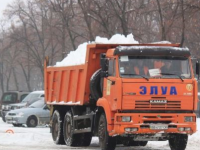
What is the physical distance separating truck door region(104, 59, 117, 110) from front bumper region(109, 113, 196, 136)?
1.41 ft

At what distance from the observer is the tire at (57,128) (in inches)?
830

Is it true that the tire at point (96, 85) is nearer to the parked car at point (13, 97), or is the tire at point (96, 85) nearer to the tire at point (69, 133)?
the tire at point (69, 133)

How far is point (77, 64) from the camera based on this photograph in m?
19.5

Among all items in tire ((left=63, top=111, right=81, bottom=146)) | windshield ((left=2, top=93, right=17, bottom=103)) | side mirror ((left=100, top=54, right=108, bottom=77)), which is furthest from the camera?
windshield ((left=2, top=93, right=17, bottom=103))

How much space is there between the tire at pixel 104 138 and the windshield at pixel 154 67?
151cm

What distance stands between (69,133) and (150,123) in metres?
4.62

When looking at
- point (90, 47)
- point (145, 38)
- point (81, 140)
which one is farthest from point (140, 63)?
point (145, 38)

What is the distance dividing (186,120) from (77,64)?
4348 millimetres

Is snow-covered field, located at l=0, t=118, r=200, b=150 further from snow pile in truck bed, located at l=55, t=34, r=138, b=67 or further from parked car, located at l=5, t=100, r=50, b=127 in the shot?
parked car, located at l=5, t=100, r=50, b=127

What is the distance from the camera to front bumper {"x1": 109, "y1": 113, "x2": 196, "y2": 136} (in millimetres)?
16156

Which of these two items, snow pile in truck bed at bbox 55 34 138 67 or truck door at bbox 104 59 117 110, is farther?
snow pile in truck bed at bbox 55 34 138 67

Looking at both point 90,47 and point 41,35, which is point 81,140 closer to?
point 90,47

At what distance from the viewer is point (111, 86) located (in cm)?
1662

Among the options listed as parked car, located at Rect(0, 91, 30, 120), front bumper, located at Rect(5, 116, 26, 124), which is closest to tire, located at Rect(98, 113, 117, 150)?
front bumper, located at Rect(5, 116, 26, 124)
